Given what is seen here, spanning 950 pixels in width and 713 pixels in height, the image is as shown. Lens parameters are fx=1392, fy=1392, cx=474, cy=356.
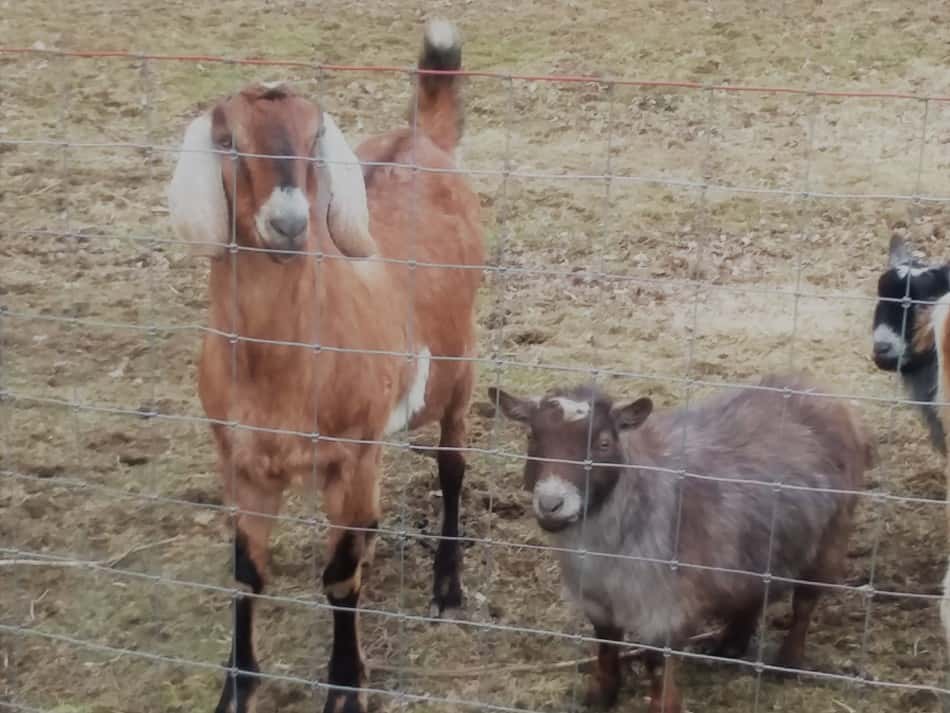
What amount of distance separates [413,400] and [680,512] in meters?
0.93

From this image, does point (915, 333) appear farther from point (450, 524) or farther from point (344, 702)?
point (344, 702)

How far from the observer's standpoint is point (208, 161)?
10.7 feet

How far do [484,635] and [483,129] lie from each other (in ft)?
16.1

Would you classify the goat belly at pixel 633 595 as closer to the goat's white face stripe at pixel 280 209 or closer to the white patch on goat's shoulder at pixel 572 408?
the white patch on goat's shoulder at pixel 572 408

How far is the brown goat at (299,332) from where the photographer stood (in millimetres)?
3277

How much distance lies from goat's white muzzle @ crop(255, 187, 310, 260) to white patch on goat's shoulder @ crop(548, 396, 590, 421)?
0.84m

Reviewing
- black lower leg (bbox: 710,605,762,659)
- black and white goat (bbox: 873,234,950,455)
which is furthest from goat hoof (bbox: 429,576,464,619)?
black and white goat (bbox: 873,234,950,455)

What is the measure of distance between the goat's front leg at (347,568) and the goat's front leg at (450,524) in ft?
1.48

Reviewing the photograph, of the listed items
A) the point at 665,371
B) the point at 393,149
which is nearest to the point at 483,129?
the point at 665,371

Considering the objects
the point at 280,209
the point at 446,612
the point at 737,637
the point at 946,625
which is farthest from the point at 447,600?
the point at 280,209

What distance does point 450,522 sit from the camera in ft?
15.2

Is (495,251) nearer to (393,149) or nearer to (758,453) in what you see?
(393,149)

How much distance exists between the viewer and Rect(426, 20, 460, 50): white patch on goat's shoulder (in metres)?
4.81

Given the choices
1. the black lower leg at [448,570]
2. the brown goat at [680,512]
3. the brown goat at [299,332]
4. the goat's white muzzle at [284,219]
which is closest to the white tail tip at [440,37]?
the brown goat at [299,332]
